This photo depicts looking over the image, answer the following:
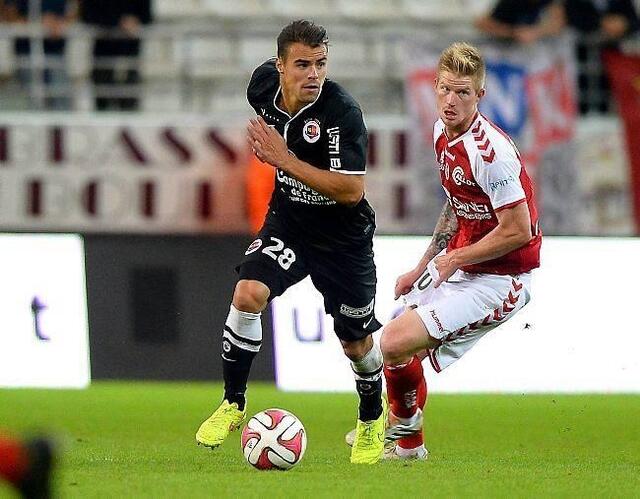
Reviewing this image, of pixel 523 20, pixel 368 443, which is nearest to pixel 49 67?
pixel 523 20

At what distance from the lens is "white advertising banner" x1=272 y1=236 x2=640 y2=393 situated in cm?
1248

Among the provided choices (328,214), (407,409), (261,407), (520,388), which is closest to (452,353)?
(407,409)

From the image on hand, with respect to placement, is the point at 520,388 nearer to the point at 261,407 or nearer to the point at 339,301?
the point at 261,407

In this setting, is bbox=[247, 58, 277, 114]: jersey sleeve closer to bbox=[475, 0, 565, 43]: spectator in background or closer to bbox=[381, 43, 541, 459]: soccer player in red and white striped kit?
bbox=[381, 43, 541, 459]: soccer player in red and white striped kit

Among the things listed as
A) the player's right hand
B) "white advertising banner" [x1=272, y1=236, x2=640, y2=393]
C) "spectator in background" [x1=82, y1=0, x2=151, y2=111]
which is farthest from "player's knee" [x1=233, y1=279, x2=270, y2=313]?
"spectator in background" [x1=82, y1=0, x2=151, y2=111]

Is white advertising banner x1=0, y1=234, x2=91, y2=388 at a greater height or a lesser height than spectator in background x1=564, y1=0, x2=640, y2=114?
lesser

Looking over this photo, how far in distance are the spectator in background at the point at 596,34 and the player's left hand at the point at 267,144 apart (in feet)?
27.5

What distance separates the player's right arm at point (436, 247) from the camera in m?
7.35

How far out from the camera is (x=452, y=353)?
7262 mm

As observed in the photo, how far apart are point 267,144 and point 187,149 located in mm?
7306

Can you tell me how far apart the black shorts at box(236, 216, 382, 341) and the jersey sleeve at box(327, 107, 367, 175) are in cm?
49

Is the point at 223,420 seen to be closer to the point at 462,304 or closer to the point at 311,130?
the point at 462,304

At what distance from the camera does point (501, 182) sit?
693 cm

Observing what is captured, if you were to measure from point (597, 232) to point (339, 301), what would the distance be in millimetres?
7336
